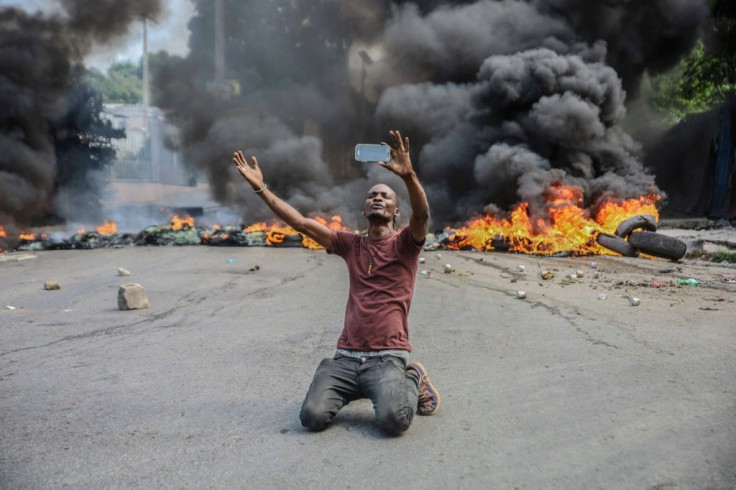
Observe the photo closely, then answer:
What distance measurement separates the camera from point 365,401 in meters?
3.54

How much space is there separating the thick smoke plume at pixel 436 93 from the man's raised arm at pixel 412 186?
435 inches

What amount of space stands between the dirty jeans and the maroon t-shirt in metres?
0.11

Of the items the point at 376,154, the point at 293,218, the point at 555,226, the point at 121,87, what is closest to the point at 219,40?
the point at 555,226

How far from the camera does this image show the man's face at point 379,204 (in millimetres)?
3246

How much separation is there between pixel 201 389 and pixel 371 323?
1.31 metres

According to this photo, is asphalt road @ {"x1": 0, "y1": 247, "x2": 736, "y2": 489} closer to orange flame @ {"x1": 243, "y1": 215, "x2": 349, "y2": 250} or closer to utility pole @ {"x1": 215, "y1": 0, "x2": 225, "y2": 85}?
Answer: orange flame @ {"x1": 243, "y1": 215, "x2": 349, "y2": 250}

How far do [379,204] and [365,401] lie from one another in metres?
1.21

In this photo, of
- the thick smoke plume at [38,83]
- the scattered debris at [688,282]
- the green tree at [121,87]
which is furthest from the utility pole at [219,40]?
the green tree at [121,87]

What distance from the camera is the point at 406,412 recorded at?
9.44 feet

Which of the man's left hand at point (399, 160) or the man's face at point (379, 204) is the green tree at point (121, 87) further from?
the man's left hand at point (399, 160)

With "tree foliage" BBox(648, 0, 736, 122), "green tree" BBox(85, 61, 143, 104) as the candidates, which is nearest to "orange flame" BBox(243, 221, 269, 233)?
"tree foliage" BBox(648, 0, 736, 122)

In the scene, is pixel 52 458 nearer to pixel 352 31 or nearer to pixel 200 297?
pixel 200 297

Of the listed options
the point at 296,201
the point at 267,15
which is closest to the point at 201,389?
the point at 296,201

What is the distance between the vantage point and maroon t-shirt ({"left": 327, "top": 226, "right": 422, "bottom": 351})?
10.5 ft
